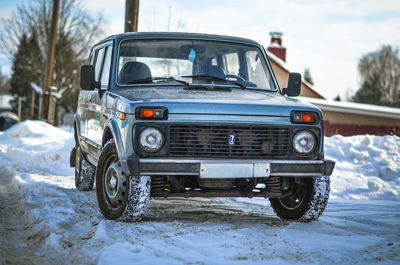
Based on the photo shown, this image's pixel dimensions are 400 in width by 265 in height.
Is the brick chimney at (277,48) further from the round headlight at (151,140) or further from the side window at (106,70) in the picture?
the round headlight at (151,140)

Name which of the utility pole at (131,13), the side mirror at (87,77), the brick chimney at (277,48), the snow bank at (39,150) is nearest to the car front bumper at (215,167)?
the side mirror at (87,77)

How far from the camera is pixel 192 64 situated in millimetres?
6254

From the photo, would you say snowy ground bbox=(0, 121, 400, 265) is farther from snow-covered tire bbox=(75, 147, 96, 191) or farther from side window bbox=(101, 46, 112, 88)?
side window bbox=(101, 46, 112, 88)

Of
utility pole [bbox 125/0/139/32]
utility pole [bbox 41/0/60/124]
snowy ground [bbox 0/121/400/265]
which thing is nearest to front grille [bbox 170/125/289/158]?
snowy ground [bbox 0/121/400/265]

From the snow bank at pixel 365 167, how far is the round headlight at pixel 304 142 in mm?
3498

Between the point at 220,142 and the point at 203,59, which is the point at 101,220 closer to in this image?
the point at 220,142

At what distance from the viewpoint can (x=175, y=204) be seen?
715 centimetres

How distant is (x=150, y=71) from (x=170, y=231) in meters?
1.94

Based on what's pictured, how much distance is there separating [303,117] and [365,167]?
5.78m

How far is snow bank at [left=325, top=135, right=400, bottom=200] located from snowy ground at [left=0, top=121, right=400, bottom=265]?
0.17ft

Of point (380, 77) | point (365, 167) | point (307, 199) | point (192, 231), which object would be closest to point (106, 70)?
point (192, 231)

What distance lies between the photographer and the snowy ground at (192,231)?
4.26 m

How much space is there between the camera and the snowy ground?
4.26 metres

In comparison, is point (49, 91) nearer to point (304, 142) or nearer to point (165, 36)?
point (165, 36)
